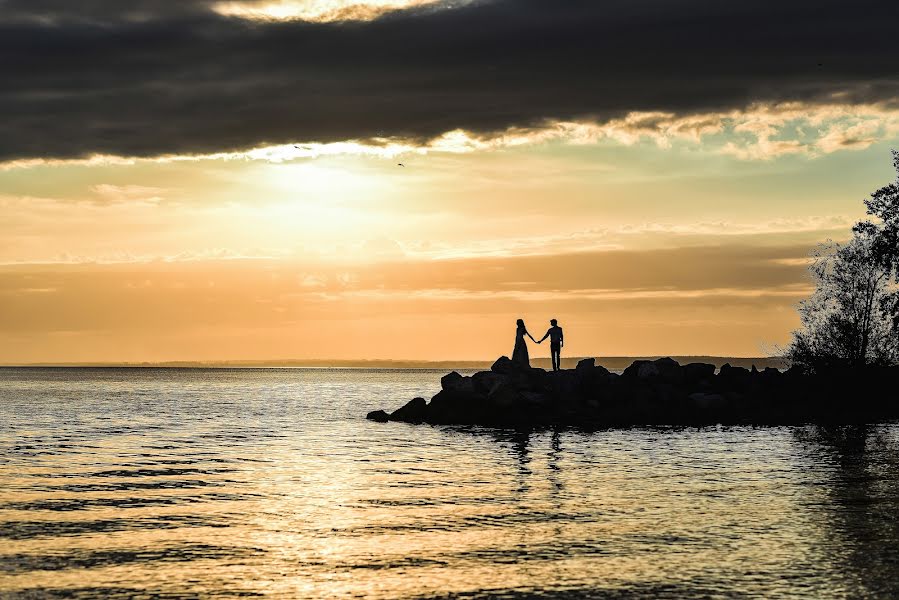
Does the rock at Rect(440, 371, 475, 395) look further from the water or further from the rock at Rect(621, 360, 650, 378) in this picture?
the water

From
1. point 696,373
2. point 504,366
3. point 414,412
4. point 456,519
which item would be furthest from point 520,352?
point 456,519

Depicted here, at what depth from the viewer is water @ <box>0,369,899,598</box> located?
16969mm

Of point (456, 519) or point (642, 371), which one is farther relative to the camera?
point (642, 371)

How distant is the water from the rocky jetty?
11510 millimetres

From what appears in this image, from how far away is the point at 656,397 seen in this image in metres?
60.2

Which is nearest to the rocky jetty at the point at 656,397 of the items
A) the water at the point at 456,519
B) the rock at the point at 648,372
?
the rock at the point at 648,372

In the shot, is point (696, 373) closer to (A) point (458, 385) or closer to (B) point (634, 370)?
(B) point (634, 370)

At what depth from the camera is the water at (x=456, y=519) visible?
1697cm

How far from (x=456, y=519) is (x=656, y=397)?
128 feet

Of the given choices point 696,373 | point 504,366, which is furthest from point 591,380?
point 696,373

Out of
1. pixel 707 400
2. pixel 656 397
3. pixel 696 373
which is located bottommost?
pixel 707 400

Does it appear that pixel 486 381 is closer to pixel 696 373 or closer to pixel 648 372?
pixel 648 372

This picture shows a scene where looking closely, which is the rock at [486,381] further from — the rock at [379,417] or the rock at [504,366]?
the rock at [379,417]

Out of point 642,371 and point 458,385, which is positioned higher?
point 642,371
